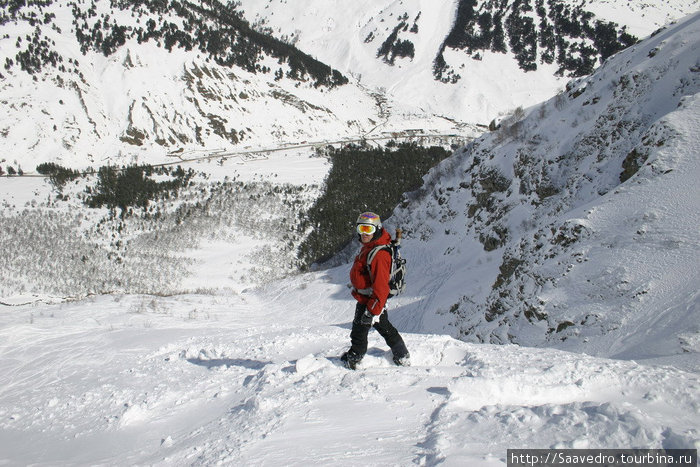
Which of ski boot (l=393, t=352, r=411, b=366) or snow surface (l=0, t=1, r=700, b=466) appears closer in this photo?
snow surface (l=0, t=1, r=700, b=466)

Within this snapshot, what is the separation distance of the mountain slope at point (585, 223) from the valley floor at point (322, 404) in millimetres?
2705

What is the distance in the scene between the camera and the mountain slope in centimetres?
787

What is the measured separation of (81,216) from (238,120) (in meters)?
32.6

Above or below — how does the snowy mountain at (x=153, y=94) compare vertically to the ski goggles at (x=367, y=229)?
above

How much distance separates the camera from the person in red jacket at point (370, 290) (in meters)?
5.16

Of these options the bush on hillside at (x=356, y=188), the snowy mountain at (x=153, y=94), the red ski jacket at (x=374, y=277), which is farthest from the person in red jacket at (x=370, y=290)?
the snowy mountain at (x=153, y=94)

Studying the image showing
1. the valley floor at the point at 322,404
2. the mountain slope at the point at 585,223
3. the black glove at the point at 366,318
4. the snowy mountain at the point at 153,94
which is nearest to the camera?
the valley floor at the point at 322,404

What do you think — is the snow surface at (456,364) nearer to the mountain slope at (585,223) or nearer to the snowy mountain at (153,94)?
the mountain slope at (585,223)

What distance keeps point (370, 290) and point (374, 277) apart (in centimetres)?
23

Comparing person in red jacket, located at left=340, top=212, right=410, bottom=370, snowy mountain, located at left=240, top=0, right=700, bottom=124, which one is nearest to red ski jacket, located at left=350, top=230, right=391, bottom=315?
person in red jacket, located at left=340, top=212, right=410, bottom=370

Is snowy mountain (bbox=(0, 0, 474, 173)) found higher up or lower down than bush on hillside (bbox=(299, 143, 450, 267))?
higher up

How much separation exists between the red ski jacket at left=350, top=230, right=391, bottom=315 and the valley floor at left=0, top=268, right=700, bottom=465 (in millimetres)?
908

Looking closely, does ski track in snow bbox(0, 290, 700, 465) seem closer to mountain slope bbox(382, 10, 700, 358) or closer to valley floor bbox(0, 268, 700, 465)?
valley floor bbox(0, 268, 700, 465)

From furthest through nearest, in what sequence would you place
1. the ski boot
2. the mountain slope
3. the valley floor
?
the mountain slope < the ski boot < the valley floor
